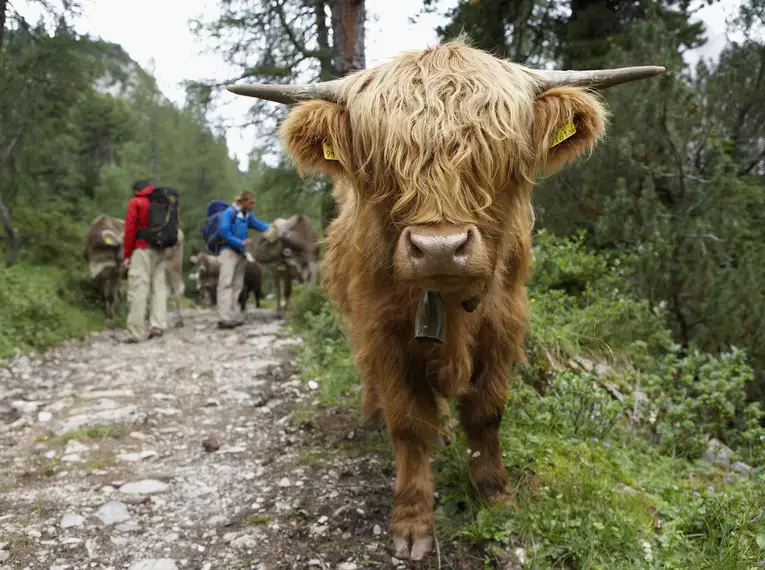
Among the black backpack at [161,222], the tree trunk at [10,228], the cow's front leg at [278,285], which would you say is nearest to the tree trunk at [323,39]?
the black backpack at [161,222]

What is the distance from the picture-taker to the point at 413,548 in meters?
2.81

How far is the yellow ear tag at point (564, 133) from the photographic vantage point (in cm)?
259

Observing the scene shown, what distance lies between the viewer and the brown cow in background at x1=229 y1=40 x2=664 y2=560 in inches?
90.9

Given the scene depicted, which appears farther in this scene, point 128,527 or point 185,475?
point 185,475

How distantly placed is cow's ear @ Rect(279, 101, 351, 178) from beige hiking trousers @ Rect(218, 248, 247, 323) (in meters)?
7.60

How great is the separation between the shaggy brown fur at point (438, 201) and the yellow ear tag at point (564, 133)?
0.08 ft

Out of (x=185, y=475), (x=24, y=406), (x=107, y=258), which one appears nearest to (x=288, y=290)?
(x=107, y=258)

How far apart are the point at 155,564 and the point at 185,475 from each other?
1.08 metres

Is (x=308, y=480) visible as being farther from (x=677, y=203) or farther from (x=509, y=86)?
(x=677, y=203)

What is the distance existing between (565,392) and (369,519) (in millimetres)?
1446

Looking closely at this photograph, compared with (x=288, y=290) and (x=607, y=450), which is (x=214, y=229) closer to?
(x=288, y=290)

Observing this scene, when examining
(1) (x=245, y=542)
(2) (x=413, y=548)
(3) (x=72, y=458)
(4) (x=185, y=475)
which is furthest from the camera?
(3) (x=72, y=458)

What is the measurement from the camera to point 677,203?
5.97 meters

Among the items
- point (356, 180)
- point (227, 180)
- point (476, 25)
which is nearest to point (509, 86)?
point (356, 180)
